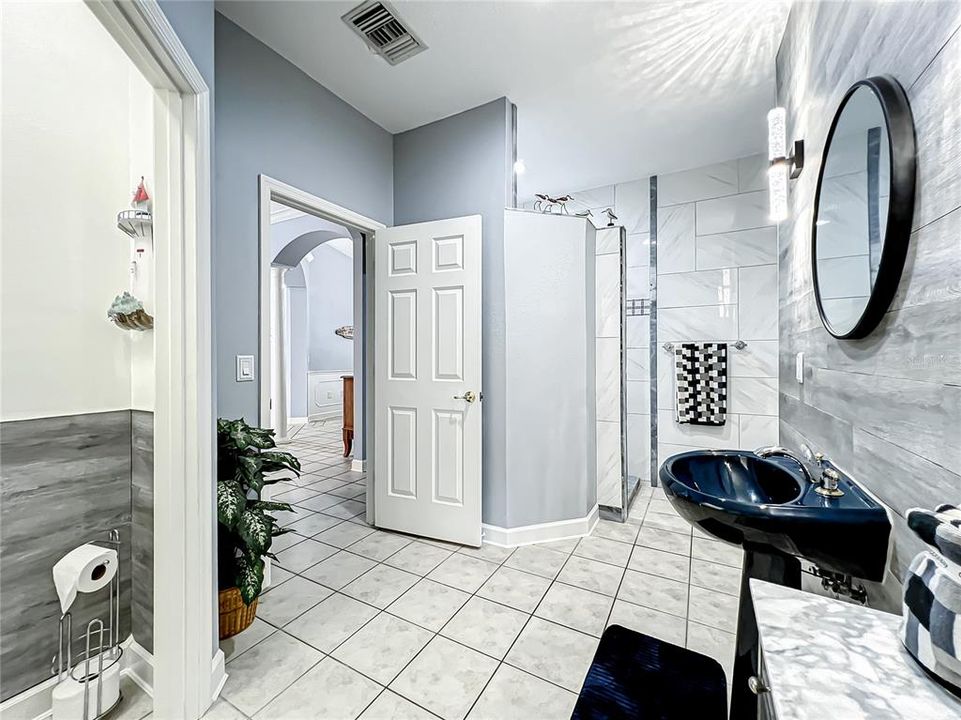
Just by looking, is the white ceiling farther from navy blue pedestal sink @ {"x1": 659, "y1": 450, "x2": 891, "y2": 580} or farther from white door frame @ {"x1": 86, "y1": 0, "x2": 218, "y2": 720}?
navy blue pedestal sink @ {"x1": 659, "y1": 450, "x2": 891, "y2": 580}

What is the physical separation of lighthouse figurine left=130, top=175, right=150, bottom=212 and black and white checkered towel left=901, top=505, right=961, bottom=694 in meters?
2.23

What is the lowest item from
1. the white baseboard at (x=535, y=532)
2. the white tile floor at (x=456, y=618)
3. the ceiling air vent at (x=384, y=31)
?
the white tile floor at (x=456, y=618)

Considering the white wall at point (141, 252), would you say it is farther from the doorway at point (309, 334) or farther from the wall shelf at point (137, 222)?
the doorway at point (309, 334)

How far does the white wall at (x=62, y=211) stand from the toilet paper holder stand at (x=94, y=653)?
622 millimetres

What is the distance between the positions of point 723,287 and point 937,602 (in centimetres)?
345

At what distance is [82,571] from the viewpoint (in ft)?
4.35

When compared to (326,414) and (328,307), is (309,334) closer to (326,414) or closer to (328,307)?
(328,307)

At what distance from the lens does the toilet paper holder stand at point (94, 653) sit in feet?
4.37

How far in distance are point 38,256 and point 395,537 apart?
2.24m

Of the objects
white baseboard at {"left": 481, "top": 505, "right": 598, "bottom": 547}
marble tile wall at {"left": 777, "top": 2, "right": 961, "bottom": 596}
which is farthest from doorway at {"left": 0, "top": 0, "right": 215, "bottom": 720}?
marble tile wall at {"left": 777, "top": 2, "right": 961, "bottom": 596}

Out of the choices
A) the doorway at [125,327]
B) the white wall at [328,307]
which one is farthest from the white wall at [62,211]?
the white wall at [328,307]

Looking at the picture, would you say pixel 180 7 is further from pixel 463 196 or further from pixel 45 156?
pixel 463 196

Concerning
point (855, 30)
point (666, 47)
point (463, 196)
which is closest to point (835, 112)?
point (855, 30)

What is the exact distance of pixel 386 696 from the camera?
1.42m
